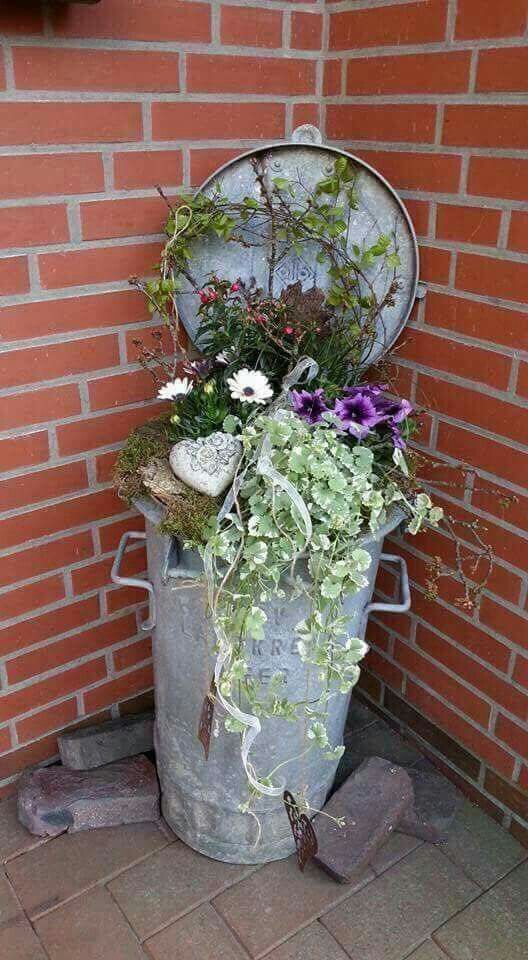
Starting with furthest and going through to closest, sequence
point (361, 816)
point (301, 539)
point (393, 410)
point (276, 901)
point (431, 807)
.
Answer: point (431, 807), point (361, 816), point (276, 901), point (393, 410), point (301, 539)

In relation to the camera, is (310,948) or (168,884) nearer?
(310,948)

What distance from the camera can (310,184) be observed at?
1941 mm

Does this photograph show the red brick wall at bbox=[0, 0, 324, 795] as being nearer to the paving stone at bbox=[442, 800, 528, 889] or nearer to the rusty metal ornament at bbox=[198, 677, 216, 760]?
the rusty metal ornament at bbox=[198, 677, 216, 760]

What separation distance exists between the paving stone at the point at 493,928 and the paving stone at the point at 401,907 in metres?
0.03

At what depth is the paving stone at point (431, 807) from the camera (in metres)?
1.96

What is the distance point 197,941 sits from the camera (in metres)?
1.72

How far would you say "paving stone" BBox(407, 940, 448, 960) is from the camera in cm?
169

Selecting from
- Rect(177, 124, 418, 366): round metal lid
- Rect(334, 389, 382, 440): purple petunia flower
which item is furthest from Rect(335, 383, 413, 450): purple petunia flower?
Rect(177, 124, 418, 366): round metal lid

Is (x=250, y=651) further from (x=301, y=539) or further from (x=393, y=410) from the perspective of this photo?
(x=393, y=410)

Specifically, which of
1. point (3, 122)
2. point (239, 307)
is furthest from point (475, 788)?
point (3, 122)

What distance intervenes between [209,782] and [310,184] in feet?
4.76

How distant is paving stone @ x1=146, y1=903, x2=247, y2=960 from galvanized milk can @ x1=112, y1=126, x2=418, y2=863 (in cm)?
16

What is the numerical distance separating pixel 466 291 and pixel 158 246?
0.73 metres

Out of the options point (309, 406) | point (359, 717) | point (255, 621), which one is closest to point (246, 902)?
point (359, 717)
